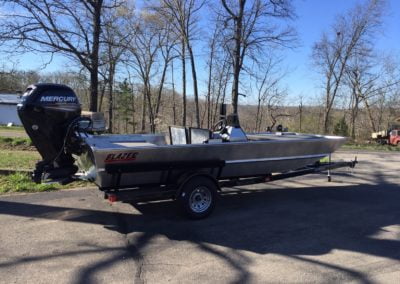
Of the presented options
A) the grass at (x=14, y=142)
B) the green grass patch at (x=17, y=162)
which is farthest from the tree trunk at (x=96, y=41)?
the green grass patch at (x=17, y=162)

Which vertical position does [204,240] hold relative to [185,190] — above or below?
below

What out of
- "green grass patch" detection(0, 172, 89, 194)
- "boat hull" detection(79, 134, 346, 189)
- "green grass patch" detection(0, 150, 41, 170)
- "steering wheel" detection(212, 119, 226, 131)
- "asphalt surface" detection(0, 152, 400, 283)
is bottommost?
"asphalt surface" detection(0, 152, 400, 283)

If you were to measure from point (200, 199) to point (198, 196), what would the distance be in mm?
60

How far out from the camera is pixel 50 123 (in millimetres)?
5238

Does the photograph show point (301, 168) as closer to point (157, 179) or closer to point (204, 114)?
point (157, 179)

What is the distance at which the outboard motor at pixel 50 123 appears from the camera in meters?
5.16

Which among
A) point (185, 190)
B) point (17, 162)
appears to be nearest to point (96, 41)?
point (17, 162)

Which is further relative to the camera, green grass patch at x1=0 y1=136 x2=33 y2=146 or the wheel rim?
green grass patch at x1=0 y1=136 x2=33 y2=146

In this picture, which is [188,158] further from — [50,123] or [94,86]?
[94,86]

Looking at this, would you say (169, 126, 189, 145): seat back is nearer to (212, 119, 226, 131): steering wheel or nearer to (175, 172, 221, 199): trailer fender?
(212, 119, 226, 131): steering wheel

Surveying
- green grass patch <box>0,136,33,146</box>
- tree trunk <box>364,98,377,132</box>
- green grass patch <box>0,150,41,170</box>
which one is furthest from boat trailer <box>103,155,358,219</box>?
tree trunk <box>364,98,377,132</box>

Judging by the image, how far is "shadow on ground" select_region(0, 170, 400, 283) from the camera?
4.45 meters

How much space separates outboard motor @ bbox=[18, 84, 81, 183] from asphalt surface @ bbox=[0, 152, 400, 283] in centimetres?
76

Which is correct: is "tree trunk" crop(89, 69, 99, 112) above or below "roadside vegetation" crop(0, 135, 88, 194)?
above
